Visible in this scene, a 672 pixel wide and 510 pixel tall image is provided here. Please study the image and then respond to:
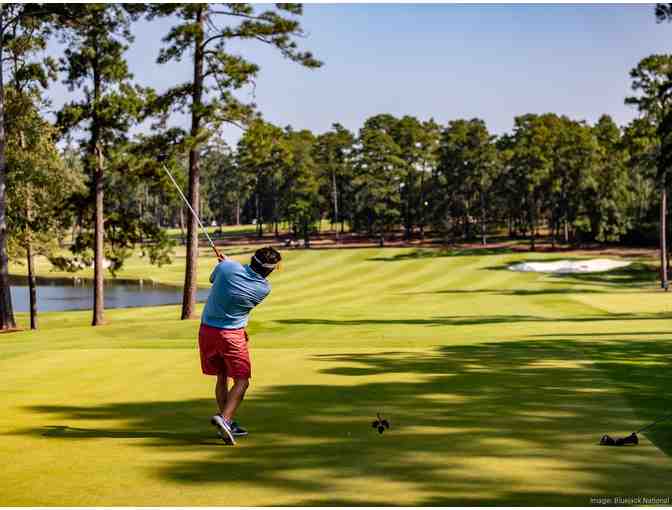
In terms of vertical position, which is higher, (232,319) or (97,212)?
(97,212)

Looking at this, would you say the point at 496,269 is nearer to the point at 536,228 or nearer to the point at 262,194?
the point at 536,228

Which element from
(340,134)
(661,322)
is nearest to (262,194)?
(340,134)

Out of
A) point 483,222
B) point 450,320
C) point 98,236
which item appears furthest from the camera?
point 483,222

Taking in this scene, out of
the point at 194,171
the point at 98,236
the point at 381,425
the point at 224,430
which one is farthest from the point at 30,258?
the point at 381,425

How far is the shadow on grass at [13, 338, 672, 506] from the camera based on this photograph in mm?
6918

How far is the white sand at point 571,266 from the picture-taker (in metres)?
64.7

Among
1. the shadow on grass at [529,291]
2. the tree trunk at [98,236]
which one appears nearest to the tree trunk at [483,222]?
the shadow on grass at [529,291]

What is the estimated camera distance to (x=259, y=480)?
7.24 m

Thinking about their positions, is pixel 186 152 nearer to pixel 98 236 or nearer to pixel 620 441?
pixel 98 236

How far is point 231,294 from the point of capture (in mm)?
9227

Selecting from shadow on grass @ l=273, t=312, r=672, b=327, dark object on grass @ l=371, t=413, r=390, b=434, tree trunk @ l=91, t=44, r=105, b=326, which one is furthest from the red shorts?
tree trunk @ l=91, t=44, r=105, b=326

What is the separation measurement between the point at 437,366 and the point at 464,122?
94.2 m

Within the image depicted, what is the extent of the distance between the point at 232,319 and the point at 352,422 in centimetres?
182

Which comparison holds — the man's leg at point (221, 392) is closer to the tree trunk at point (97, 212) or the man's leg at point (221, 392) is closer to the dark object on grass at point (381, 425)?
the dark object on grass at point (381, 425)
